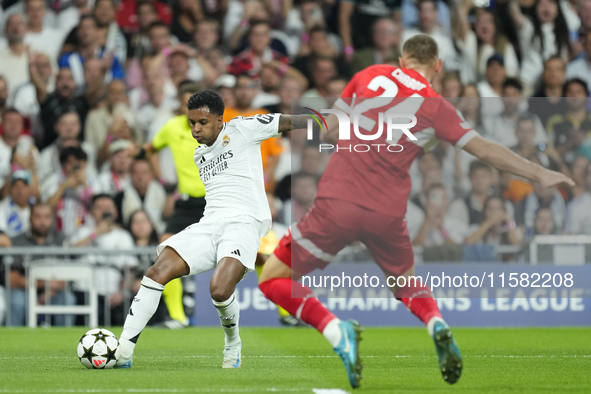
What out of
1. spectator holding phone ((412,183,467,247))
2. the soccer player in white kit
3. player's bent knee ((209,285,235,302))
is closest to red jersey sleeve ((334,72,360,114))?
the soccer player in white kit

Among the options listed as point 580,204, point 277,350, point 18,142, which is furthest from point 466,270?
point 18,142

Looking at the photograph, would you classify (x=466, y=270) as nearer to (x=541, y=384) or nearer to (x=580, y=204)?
(x=580, y=204)

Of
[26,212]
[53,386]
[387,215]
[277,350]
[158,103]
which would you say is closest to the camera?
[53,386]

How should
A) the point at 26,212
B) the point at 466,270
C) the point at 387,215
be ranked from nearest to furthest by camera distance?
the point at 387,215
the point at 466,270
the point at 26,212

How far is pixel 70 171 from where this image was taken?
12.2 meters

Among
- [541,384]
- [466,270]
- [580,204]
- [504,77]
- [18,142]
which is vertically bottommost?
[541,384]

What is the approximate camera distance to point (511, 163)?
5.19 metres

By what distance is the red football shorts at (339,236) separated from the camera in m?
5.61

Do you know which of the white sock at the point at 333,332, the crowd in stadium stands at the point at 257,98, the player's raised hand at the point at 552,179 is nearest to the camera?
the player's raised hand at the point at 552,179

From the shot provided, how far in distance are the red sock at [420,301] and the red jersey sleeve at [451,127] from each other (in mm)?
941

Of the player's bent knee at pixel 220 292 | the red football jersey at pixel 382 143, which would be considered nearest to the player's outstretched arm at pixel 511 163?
the red football jersey at pixel 382 143

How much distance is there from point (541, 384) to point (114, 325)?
22.6 feet

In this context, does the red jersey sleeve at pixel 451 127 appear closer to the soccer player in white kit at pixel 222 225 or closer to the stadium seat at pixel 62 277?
the soccer player in white kit at pixel 222 225

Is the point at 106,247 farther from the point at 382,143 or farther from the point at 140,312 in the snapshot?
the point at 382,143
